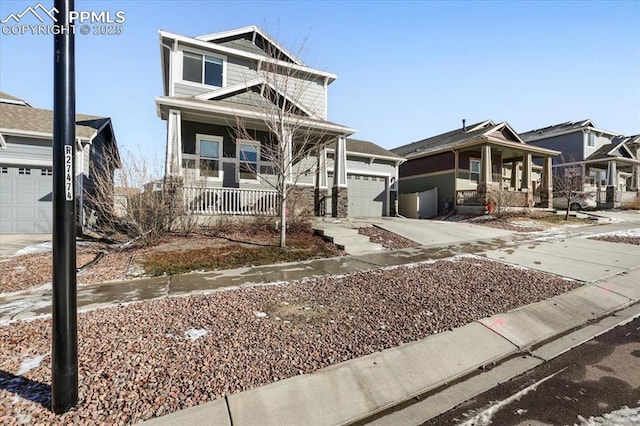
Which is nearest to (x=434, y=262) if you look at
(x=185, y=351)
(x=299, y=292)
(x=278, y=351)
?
(x=299, y=292)

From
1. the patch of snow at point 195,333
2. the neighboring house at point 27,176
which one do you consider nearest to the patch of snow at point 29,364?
the patch of snow at point 195,333

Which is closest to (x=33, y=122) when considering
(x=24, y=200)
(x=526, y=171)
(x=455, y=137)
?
(x=24, y=200)

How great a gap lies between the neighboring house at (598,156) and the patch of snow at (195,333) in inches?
1205

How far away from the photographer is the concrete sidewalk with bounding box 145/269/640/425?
87.1 inches

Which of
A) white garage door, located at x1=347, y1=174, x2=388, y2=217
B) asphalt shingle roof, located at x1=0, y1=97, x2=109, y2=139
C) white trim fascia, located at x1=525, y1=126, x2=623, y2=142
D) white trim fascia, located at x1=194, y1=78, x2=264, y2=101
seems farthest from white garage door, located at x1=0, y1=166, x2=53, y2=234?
white trim fascia, located at x1=525, y1=126, x2=623, y2=142

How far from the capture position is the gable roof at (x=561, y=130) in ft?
89.2

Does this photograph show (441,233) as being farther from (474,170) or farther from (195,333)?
(474,170)

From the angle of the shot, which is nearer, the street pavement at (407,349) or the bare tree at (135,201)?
the street pavement at (407,349)

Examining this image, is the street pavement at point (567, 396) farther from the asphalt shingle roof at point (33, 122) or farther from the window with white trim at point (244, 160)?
the asphalt shingle roof at point (33, 122)

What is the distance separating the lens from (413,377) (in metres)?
2.73

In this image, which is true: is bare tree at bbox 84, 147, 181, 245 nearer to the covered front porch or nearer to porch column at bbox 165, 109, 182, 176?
porch column at bbox 165, 109, 182, 176

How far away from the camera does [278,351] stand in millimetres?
2934

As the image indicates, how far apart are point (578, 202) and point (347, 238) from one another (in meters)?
24.2

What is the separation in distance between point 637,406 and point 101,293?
6.35 meters
